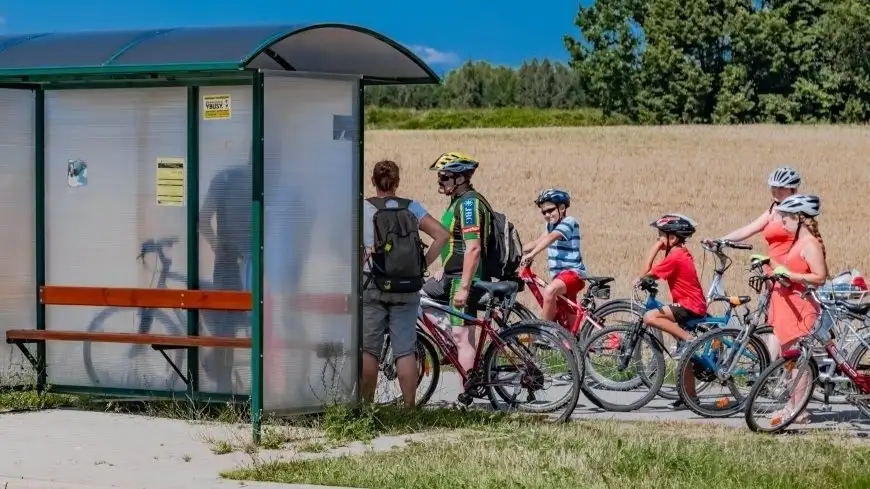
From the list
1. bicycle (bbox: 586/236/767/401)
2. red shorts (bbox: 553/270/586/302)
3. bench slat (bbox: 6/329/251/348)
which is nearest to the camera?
bench slat (bbox: 6/329/251/348)

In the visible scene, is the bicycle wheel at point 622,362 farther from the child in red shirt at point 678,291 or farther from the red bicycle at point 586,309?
the red bicycle at point 586,309

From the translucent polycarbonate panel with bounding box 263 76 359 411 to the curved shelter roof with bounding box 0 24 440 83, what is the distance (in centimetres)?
23

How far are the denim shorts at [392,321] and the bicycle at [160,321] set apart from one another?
0.90m

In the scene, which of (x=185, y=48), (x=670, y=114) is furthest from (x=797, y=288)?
(x=670, y=114)

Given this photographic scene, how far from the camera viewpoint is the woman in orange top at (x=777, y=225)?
430 inches

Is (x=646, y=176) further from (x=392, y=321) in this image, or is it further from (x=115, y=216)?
(x=392, y=321)

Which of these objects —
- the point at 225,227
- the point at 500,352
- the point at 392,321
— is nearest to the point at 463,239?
the point at 500,352

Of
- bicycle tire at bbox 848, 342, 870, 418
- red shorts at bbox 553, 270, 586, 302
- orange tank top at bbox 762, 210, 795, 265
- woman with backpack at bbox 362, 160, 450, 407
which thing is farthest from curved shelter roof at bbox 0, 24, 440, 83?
bicycle tire at bbox 848, 342, 870, 418

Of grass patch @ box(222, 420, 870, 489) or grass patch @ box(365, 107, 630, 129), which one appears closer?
grass patch @ box(222, 420, 870, 489)

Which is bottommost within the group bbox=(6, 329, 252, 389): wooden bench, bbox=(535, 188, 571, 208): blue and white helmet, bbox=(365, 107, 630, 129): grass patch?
bbox=(6, 329, 252, 389): wooden bench

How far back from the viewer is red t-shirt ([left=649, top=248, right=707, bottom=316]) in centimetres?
1130

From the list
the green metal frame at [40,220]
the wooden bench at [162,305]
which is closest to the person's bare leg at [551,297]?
the wooden bench at [162,305]

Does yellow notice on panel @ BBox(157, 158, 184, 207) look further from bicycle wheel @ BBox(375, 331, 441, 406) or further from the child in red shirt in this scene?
the child in red shirt

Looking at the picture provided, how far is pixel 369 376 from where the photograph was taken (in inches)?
408
